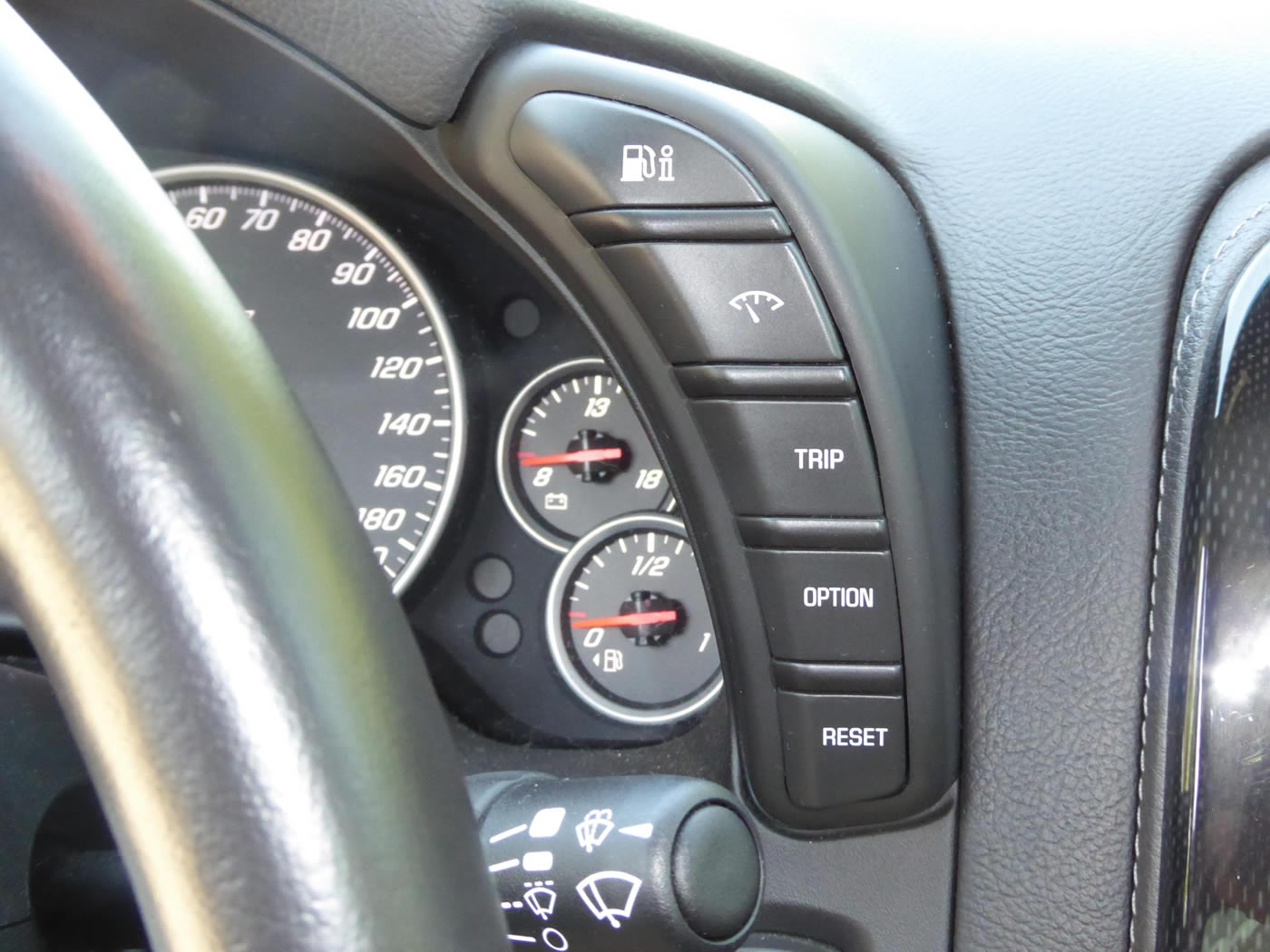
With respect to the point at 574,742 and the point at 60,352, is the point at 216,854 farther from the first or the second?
the point at 574,742

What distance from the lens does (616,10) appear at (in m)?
1.10

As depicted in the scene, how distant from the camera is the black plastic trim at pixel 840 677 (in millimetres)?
1109

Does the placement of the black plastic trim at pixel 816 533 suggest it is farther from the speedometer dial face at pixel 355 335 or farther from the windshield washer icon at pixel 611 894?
the speedometer dial face at pixel 355 335

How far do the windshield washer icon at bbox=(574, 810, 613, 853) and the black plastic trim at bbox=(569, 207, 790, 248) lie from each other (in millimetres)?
436

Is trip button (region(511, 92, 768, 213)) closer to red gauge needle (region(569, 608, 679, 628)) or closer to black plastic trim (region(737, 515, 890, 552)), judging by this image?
black plastic trim (region(737, 515, 890, 552))

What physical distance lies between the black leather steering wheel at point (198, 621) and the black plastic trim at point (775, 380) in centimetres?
61

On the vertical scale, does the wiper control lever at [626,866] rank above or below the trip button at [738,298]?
below

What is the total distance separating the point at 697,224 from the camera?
1074mm

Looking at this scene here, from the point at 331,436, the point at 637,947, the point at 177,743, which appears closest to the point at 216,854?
the point at 177,743

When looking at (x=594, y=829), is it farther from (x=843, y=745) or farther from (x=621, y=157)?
(x=621, y=157)

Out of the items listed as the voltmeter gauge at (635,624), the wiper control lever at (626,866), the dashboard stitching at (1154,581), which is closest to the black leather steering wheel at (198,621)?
the wiper control lever at (626,866)

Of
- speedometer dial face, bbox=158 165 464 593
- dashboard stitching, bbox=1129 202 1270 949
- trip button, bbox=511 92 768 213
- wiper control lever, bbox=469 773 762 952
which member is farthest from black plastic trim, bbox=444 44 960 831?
speedometer dial face, bbox=158 165 464 593

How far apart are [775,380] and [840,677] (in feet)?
0.79

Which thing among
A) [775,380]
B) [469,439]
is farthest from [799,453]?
[469,439]
